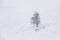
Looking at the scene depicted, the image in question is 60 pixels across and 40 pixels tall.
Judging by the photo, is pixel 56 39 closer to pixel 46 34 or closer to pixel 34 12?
pixel 46 34

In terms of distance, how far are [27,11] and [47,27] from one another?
0.54 feet

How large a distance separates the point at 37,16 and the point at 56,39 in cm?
19

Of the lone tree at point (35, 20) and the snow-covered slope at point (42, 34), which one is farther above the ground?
the lone tree at point (35, 20)

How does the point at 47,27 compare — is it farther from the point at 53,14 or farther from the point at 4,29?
the point at 4,29

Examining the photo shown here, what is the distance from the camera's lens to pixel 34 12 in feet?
2.25

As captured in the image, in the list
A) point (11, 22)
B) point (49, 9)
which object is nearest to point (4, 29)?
point (11, 22)

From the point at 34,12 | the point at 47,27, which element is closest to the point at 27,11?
the point at 34,12

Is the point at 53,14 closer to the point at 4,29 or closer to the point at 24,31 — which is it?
the point at 24,31

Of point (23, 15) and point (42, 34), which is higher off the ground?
point (23, 15)

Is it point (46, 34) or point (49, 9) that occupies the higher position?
point (49, 9)

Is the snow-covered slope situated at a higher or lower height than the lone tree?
lower

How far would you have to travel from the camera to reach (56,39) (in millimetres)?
652

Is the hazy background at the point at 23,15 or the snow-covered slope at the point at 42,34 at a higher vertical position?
the hazy background at the point at 23,15

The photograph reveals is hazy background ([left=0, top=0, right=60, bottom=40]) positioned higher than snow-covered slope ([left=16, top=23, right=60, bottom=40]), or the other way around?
hazy background ([left=0, top=0, right=60, bottom=40])
